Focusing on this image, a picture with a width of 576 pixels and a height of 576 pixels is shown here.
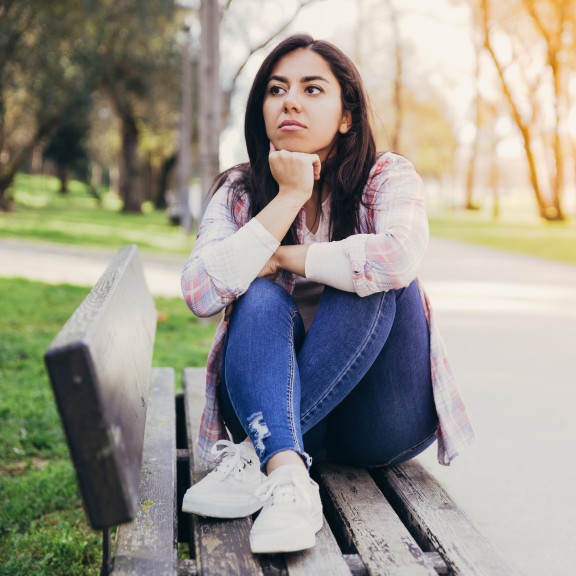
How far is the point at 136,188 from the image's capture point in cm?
3266

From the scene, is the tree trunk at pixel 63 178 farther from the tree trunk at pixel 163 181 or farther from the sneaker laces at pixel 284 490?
the sneaker laces at pixel 284 490

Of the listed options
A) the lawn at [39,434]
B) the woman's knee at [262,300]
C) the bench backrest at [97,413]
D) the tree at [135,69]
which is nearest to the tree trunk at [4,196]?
the tree at [135,69]

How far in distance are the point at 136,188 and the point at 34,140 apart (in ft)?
31.0

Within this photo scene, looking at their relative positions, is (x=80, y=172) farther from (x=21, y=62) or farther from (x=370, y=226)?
(x=370, y=226)

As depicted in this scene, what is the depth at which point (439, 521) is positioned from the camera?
78.5 inches

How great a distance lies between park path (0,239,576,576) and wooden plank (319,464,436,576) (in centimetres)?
61

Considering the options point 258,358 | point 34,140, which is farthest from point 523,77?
point 258,358

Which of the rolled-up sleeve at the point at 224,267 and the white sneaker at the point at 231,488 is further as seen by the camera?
the rolled-up sleeve at the point at 224,267

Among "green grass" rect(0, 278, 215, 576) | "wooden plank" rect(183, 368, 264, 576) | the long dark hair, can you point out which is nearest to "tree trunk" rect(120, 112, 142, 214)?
"green grass" rect(0, 278, 215, 576)

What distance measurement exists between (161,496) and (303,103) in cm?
133

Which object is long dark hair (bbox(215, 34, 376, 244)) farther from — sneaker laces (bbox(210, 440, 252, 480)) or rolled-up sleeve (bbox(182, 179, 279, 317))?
sneaker laces (bbox(210, 440, 252, 480))

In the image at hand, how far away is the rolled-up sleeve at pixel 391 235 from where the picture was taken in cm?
218

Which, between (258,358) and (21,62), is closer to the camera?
(258,358)

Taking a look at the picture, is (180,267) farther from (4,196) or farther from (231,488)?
(4,196)
